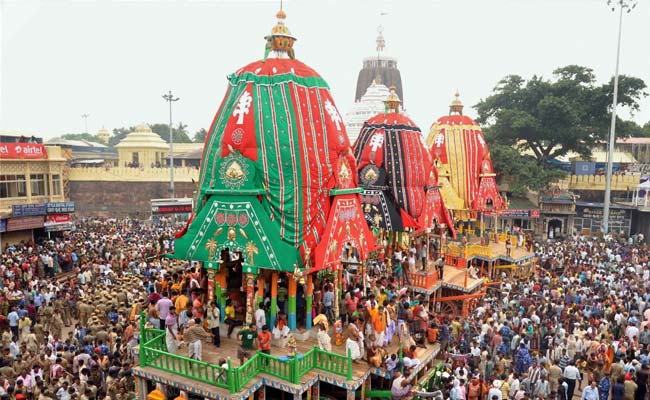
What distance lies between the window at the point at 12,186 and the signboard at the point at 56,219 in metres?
2.79

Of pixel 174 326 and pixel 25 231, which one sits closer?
pixel 174 326

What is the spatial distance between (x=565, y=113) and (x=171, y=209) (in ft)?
87.2

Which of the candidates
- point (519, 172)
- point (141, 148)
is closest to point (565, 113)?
point (519, 172)

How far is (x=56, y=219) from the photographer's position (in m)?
25.8

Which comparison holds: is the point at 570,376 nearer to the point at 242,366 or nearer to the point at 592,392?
the point at 592,392

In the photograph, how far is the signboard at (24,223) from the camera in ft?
77.1

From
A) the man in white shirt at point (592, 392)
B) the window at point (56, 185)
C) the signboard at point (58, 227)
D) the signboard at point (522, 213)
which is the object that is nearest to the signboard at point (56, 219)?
the signboard at point (58, 227)

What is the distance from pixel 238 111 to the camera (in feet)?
37.9

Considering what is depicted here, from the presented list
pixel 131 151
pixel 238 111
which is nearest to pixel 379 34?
pixel 131 151

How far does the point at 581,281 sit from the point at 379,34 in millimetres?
54945

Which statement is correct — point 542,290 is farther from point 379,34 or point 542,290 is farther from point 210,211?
point 379,34

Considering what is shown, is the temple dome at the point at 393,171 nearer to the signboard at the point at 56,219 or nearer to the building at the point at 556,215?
the signboard at the point at 56,219

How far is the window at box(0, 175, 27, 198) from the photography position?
2578cm

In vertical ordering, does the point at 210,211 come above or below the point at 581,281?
above
